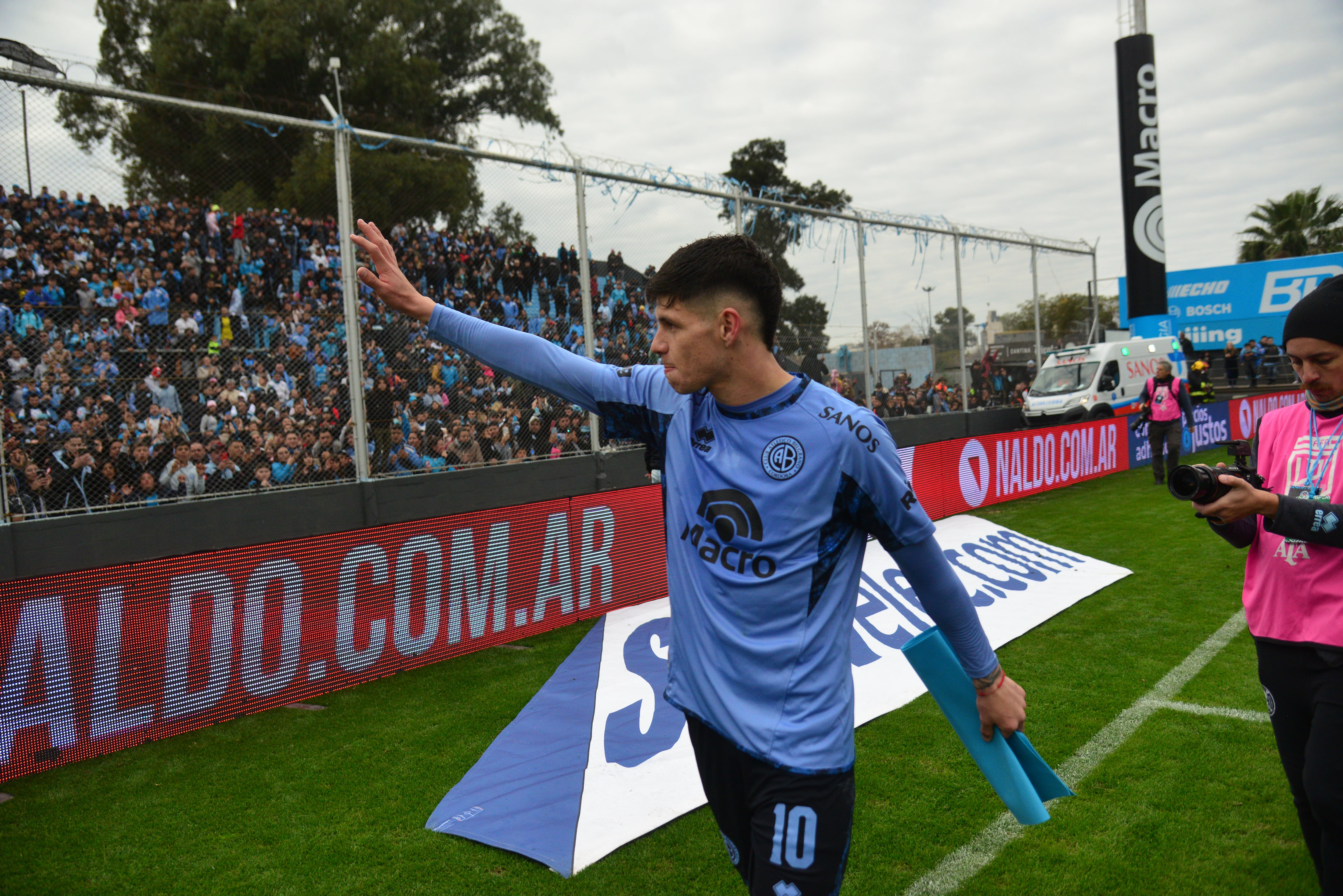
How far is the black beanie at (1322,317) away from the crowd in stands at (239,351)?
584 centimetres

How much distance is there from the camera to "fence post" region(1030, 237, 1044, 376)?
2003 cm

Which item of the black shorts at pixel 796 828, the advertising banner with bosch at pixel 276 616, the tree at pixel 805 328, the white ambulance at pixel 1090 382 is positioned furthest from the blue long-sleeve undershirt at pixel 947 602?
the white ambulance at pixel 1090 382

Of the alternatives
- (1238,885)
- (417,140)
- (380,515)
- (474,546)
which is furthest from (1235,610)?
(417,140)

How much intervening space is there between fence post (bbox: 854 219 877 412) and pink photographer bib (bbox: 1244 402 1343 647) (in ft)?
38.3

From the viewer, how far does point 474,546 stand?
7.02m

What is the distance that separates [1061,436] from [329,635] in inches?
509

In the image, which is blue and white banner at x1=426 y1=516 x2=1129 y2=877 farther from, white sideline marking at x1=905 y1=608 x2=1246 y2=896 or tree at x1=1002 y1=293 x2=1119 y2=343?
tree at x1=1002 y1=293 x2=1119 y2=343

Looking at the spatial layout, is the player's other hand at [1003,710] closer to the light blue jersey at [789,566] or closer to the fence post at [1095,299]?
the light blue jersey at [789,566]

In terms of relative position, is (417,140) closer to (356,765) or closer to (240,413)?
(240,413)

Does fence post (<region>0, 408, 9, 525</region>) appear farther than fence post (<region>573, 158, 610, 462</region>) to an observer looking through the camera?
No

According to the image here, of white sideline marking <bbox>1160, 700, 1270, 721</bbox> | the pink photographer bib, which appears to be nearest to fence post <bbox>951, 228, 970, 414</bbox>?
white sideline marking <bbox>1160, 700, 1270, 721</bbox>

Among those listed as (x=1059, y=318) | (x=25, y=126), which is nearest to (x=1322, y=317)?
(x=25, y=126)

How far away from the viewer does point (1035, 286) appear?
20.4 meters

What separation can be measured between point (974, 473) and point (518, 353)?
37.8 feet
